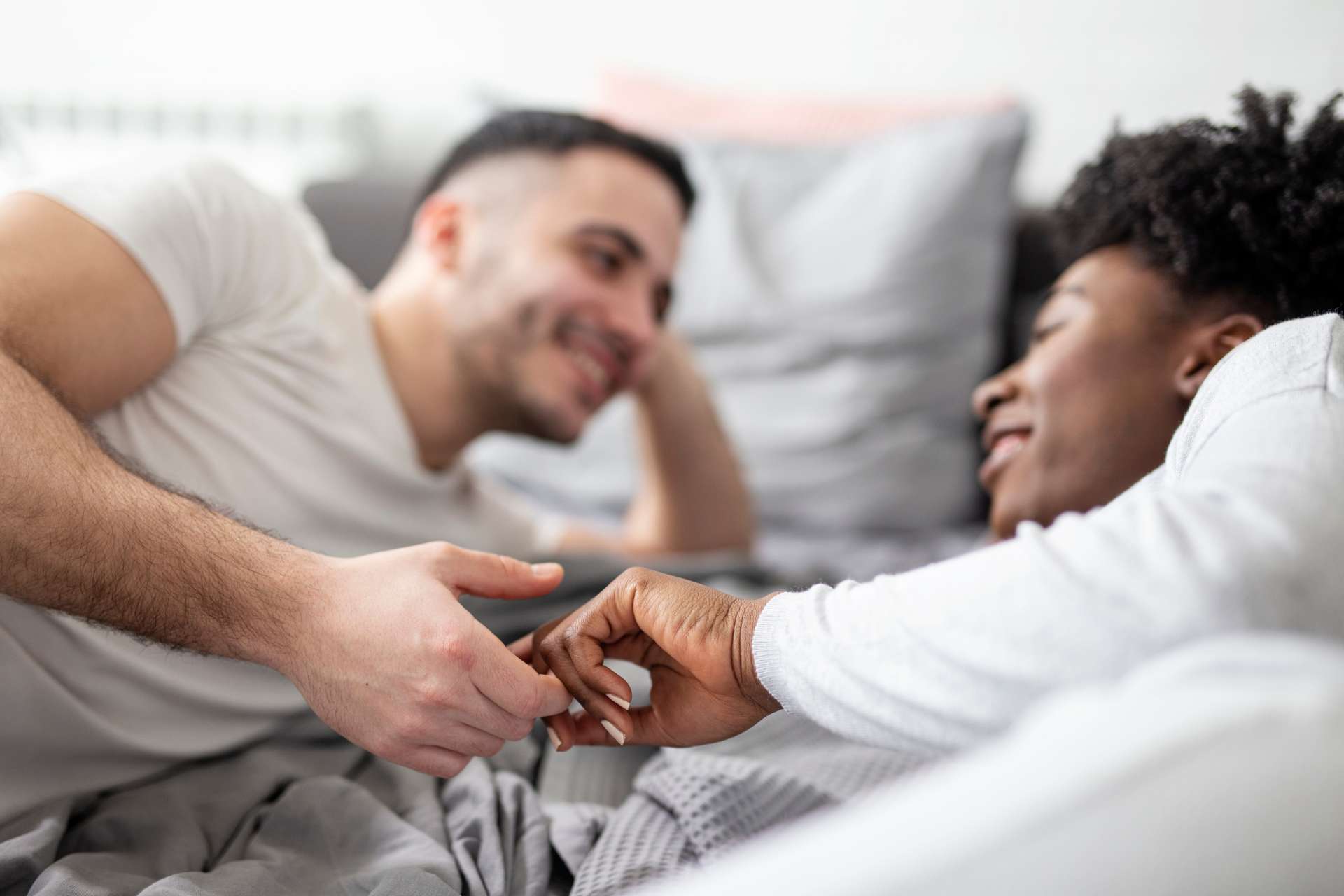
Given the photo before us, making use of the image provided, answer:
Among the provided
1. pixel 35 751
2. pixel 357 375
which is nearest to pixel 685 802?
pixel 35 751

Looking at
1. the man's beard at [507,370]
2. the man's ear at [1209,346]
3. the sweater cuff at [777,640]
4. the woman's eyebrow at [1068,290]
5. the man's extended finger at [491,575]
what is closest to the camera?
the sweater cuff at [777,640]

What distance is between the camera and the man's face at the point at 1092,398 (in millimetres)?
824

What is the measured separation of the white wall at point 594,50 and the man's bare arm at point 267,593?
4.74ft

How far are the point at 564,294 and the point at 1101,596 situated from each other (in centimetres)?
91

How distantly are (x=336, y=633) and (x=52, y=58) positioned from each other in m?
2.06

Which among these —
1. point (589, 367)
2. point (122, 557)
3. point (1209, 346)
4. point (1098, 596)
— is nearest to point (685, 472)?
point (589, 367)

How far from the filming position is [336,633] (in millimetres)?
637

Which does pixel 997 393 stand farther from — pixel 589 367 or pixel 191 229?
pixel 191 229

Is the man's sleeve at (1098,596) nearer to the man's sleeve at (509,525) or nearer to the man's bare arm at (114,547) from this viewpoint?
the man's bare arm at (114,547)

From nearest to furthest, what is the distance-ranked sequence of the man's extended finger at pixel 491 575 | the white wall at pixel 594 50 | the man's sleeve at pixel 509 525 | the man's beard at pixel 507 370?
the man's extended finger at pixel 491 575 → the man's beard at pixel 507 370 → the man's sleeve at pixel 509 525 → the white wall at pixel 594 50

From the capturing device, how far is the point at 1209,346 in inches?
31.2

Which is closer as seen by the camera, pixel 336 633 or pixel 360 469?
pixel 336 633

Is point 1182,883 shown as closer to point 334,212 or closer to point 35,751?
point 35,751

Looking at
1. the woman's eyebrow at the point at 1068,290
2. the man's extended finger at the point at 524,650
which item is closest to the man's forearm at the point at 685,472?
the woman's eyebrow at the point at 1068,290
